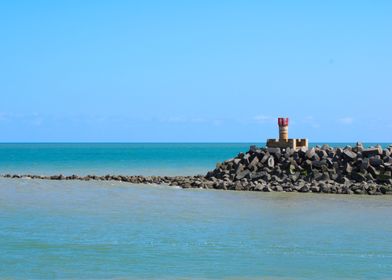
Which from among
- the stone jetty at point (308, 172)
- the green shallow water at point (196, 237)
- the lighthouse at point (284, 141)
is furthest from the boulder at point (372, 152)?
the green shallow water at point (196, 237)

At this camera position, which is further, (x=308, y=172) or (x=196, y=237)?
(x=308, y=172)

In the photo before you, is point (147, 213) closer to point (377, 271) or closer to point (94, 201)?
point (94, 201)

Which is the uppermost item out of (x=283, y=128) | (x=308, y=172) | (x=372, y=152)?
(x=283, y=128)

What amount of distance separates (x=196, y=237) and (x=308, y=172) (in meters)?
14.9

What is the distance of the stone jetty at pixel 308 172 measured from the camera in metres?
27.5

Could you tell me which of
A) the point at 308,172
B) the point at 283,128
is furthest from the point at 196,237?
the point at 283,128

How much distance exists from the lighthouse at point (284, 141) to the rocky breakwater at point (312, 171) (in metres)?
0.52

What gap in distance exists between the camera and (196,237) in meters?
15.8

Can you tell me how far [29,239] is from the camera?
15562mm

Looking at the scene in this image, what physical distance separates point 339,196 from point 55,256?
1396 centimetres

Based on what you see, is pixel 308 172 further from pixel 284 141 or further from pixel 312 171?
pixel 284 141

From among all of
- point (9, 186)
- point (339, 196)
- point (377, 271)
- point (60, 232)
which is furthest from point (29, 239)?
point (9, 186)

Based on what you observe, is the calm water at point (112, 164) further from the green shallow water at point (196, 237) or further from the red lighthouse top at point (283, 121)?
the green shallow water at point (196, 237)

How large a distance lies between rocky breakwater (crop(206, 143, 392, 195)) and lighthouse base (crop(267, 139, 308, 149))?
495 millimetres
